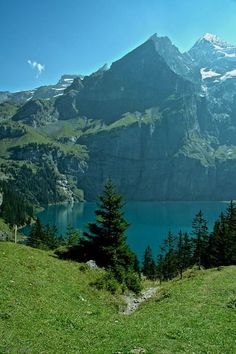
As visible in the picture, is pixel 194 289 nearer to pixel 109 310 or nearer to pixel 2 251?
A: pixel 109 310

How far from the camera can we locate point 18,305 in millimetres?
28859

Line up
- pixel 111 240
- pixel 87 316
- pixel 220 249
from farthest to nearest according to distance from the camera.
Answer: pixel 220 249, pixel 111 240, pixel 87 316

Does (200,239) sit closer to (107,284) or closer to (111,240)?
(111,240)

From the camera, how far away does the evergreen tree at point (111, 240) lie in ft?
171

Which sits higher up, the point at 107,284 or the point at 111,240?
the point at 111,240

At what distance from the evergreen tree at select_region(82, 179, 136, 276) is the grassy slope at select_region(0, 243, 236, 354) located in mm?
6197

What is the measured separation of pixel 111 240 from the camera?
5288 cm

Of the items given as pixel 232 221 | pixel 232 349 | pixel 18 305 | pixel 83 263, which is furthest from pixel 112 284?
pixel 232 221

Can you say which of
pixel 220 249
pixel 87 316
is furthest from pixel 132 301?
pixel 220 249

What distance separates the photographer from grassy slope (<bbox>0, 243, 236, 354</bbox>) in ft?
73.0

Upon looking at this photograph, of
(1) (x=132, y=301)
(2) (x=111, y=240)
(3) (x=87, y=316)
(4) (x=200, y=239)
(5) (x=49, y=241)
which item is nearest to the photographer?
(3) (x=87, y=316)

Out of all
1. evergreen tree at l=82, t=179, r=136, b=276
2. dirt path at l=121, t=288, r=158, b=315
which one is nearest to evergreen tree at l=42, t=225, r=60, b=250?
evergreen tree at l=82, t=179, r=136, b=276

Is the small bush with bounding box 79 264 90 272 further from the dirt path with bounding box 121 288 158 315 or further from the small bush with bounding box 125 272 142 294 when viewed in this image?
the dirt path with bounding box 121 288 158 315

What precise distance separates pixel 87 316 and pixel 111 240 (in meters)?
22.0
